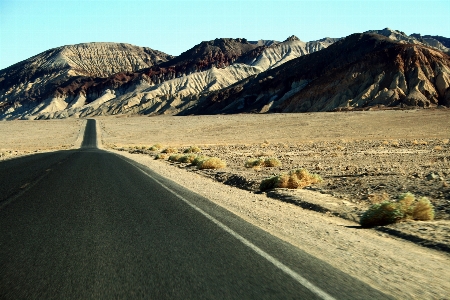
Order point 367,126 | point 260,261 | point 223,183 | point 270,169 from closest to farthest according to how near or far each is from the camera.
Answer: point 260,261, point 223,183, point 270,169, point 367,126

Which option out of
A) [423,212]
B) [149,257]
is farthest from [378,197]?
[149,257]

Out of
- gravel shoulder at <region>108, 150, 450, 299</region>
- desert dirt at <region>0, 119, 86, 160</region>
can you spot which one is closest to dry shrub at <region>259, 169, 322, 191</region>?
gravel shoulder at <region>108, 150, 450, 299</region>

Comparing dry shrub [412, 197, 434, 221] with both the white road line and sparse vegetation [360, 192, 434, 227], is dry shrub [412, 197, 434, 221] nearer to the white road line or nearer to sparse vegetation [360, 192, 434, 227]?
sparse vegetation [360, 192, 434, 227]

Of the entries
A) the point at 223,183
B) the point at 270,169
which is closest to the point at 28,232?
the point at 223,183

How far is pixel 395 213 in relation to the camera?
28.1ft

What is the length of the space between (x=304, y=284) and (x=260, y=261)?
3.11 ft

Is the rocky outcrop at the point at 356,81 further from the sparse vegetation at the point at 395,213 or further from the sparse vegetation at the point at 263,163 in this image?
the sparse vegetation at the point at 395,213

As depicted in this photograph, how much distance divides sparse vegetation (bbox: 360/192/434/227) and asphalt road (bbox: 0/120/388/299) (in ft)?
8.38

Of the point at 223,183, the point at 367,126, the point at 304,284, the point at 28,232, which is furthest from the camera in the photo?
the point at 367,126

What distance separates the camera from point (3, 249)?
6160 millimetres

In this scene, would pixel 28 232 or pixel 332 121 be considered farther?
pixel 332 121

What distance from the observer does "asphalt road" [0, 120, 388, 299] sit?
457 centimetres

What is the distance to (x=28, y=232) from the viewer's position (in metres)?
7.26

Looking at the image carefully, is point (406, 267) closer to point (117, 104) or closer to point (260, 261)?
point (260, 261)
